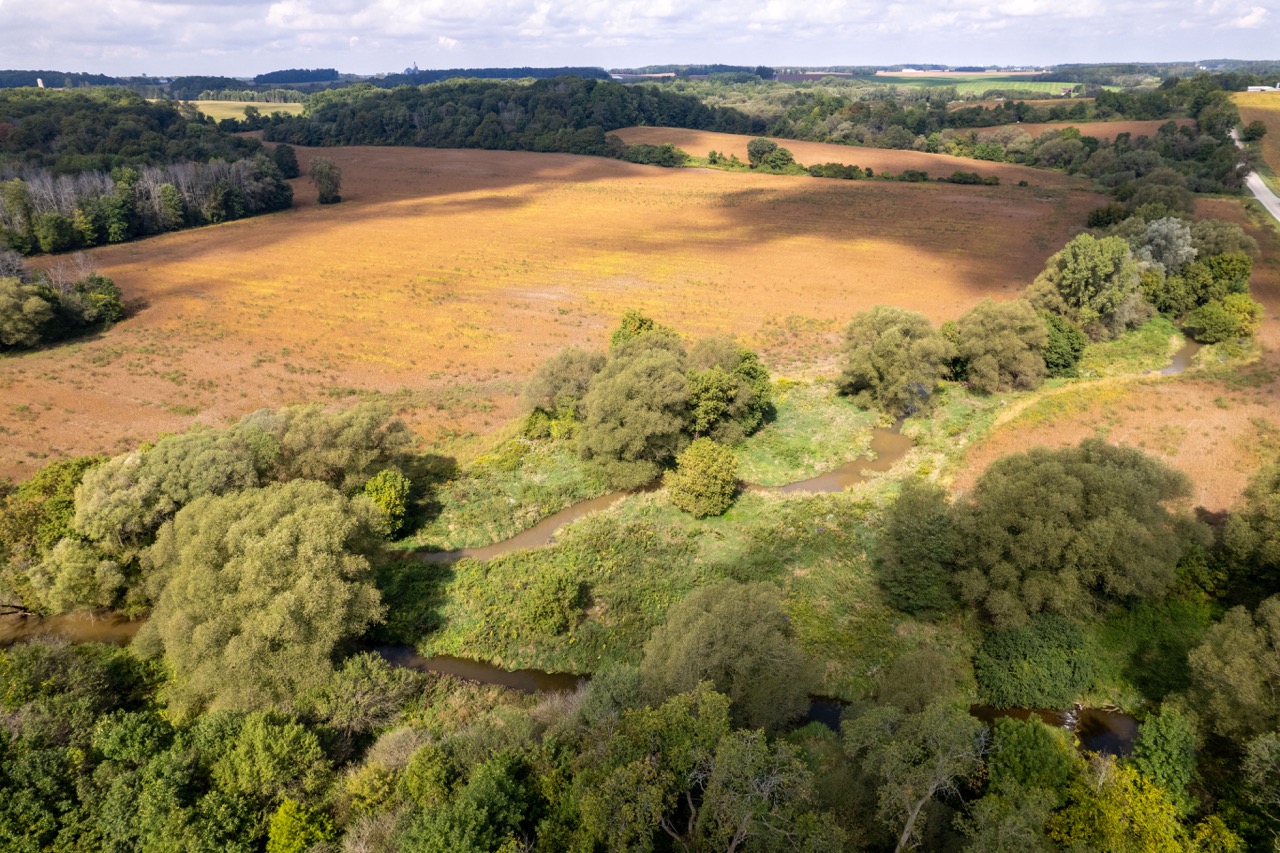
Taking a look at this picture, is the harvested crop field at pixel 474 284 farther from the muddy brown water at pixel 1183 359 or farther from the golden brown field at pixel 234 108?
the golden brown field at pixel 234 108

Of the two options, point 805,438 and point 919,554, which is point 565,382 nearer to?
point 805,438

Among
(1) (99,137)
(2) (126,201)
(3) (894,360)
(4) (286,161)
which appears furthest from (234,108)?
(3) (894,360)

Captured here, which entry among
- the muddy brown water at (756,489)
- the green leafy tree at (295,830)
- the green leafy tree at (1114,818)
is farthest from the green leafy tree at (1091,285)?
the green leafy tree at (295,830)

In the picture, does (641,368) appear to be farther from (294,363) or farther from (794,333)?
(294,363)

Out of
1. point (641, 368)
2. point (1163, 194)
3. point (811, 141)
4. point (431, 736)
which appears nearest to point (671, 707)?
point (431, 736)

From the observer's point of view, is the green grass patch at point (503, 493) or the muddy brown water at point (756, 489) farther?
the green grass patch at point (503, 493)

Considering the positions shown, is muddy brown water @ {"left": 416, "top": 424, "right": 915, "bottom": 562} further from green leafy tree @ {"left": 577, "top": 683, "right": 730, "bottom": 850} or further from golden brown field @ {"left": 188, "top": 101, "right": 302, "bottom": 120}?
golden brown field @ {"left": 188, "top": 101, "right": 302, "bottom": 120}
